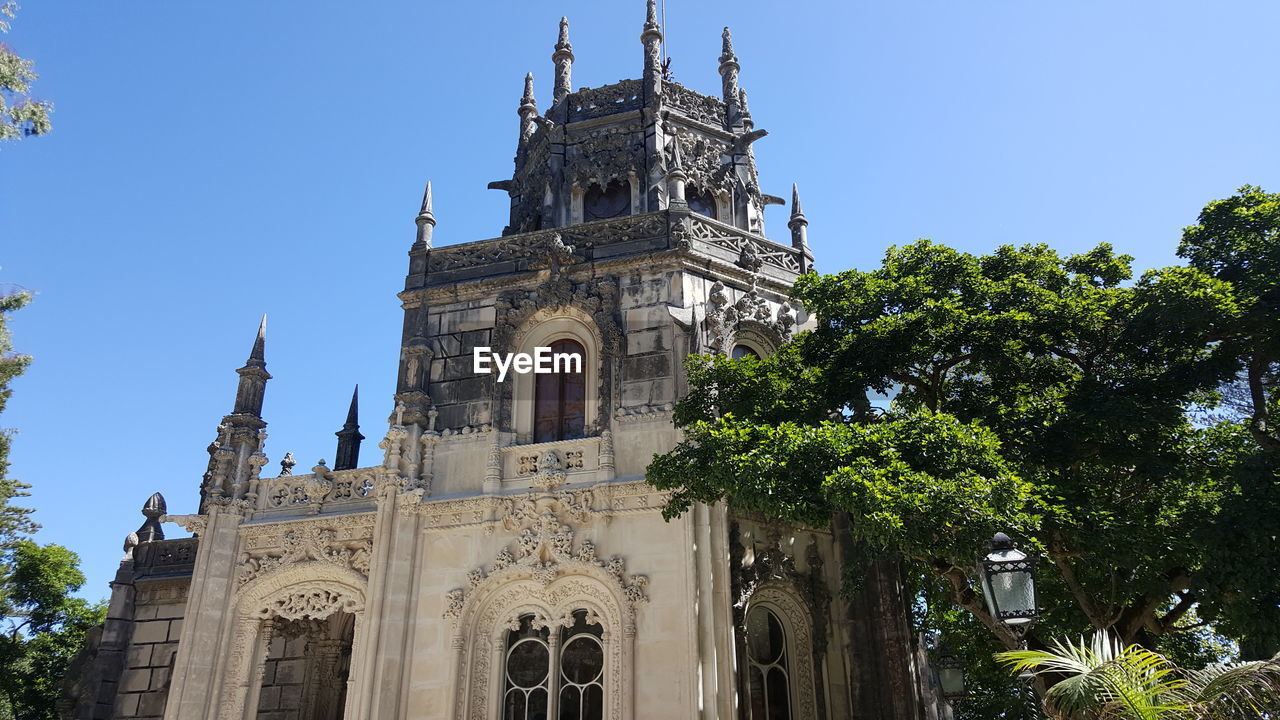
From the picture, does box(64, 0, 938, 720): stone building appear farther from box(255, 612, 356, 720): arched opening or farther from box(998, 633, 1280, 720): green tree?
box(998, 633, 1280, 720): green tree

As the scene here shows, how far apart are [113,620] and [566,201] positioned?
15.1 m

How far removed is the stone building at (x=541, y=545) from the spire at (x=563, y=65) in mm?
4818

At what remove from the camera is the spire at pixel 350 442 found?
26.7 metres

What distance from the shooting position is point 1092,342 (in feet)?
49.2

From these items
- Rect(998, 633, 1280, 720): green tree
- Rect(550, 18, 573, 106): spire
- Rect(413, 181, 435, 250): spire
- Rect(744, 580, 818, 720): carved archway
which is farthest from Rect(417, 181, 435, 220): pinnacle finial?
Rect(998, 633, 1280, 720): green tree

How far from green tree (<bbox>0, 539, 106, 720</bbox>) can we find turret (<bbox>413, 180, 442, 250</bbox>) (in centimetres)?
2004

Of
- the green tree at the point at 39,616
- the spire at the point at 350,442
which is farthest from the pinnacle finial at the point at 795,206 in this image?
the green tree at the point at 39,616

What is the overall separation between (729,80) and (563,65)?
15.0 feet

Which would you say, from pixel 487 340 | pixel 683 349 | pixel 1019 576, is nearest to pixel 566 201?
pixel 487 340

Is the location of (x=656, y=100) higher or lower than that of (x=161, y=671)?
higher

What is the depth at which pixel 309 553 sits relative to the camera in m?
18.6

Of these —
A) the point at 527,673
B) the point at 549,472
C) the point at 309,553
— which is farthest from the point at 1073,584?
the point at 309,553

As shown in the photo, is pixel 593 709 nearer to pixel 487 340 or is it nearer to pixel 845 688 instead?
pixel 845 688

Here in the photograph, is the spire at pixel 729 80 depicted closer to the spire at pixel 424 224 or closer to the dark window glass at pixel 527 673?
the spire at pixel 424 224
